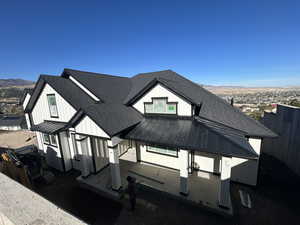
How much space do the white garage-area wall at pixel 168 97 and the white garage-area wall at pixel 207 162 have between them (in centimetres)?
286

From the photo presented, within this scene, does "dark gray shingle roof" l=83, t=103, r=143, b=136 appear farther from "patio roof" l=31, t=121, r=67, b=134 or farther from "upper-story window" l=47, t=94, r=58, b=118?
"upper-story window" l=47, t=94, r=58, b=118

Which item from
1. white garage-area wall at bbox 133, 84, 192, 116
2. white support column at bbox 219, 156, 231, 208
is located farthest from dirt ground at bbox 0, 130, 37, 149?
white support column at bbox 219, 156, 231, 208

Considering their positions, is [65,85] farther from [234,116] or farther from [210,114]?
[234,116]

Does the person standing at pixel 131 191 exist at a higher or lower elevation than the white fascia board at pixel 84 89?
lower

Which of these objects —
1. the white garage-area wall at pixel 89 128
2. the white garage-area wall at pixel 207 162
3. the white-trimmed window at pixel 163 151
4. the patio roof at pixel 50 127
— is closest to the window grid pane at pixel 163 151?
the white-trimmed window at pixel 163 151

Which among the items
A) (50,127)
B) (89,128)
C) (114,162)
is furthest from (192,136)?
(50,127)

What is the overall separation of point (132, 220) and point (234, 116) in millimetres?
7937

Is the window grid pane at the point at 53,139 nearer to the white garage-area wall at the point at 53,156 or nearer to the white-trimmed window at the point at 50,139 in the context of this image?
the white-trimmed window at the point at 50,139

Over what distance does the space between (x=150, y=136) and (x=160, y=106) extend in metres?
2.25

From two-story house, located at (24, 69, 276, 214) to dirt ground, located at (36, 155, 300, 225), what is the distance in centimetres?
55

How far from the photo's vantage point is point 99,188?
7.32 m

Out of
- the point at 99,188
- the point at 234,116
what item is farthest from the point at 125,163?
the point at 234,116

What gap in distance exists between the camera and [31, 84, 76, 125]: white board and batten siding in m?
8.61

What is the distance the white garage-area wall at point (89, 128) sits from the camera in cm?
650
